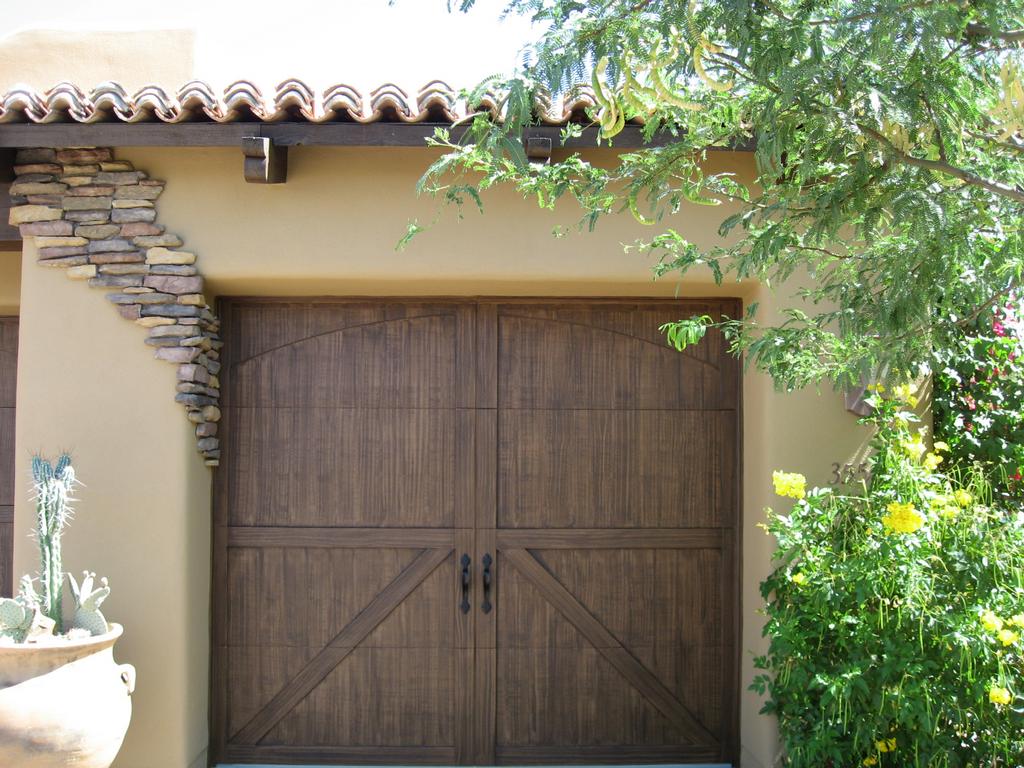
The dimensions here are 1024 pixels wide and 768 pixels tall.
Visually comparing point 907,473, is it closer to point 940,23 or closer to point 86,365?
point 940,23

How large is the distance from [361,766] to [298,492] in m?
1.48

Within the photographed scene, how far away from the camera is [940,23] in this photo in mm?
2322

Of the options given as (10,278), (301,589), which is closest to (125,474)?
(301,589)

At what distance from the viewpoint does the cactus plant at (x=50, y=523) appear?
4.62 metres

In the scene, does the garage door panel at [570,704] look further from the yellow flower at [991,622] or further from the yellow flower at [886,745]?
the yellow flower at [991,622]

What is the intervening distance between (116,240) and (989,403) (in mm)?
4413

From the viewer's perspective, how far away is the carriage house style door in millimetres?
5508

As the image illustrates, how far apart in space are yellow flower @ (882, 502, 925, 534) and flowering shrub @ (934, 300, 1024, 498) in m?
1.09

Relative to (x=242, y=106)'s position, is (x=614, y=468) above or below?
below

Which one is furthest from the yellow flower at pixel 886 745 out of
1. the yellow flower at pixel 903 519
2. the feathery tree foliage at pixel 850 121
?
the feathery tree foliage at pixel 850 121

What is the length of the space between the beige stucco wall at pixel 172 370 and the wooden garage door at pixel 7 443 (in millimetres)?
951

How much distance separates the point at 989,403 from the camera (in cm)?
518

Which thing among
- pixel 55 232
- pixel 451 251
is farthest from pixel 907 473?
pixel 55 232

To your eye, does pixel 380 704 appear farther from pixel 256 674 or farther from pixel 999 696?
pixel 999 696
